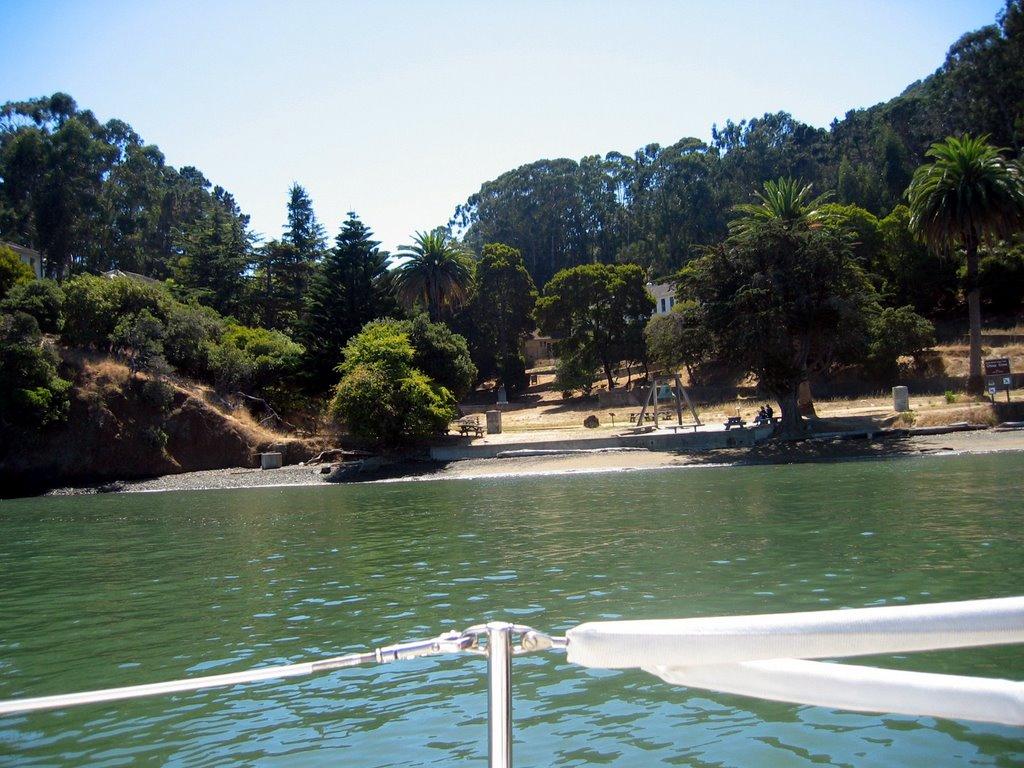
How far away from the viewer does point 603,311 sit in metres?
65.9

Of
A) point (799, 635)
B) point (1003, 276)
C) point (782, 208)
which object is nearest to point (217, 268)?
point (782, 208)

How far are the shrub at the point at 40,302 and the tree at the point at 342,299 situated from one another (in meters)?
13.4

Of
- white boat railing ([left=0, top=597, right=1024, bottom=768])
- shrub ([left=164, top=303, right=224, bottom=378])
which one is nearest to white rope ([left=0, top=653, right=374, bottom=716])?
white boat railing ([left=0, top=597, right=1024, bottom=768])

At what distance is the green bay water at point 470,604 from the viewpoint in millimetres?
7785

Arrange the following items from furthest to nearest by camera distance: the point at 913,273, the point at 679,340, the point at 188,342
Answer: the point at 913,273, the point at 188,342, the point at 679,340

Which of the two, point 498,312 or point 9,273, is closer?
point 9,273

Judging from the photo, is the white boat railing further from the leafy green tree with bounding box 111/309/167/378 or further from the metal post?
the leafy green tree with bounding box 111/309/167/378

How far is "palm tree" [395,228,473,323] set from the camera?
63.3 metres

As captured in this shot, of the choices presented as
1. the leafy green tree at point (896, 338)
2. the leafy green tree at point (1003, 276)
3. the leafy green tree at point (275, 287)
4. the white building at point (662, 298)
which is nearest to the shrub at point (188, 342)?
the leafy green tree at point (275, 287)

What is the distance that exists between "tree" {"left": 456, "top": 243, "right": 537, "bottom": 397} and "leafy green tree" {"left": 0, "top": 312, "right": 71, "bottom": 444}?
35279 millimetres

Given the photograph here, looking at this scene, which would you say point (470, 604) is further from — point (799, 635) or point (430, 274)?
point (430, 274)

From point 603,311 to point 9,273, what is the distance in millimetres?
38123

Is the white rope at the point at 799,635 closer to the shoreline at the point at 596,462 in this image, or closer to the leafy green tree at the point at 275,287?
the shoreline at the point at 596,462

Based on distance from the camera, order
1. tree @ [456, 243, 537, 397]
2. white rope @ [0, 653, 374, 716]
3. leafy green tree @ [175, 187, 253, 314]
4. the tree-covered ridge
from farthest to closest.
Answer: the tree-covered ridge < tree @ [456, 243, 537, 397] < leafy green tree @ [175, 187, 253, 314] < white rope @ [0, 653, 374, 716]
